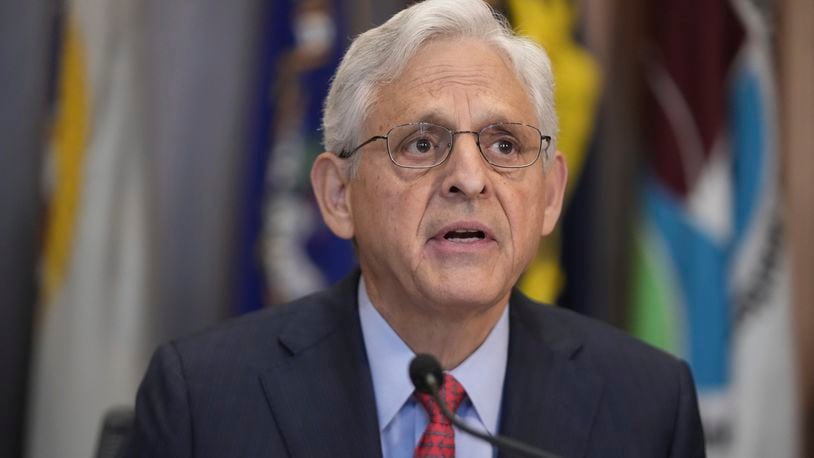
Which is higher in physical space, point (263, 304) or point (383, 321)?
point (383, 321)

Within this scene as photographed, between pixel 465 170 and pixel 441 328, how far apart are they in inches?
13.3

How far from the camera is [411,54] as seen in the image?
171 cm

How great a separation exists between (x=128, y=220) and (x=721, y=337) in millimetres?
1986

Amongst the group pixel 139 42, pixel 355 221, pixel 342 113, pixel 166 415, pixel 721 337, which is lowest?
pixel 721 337

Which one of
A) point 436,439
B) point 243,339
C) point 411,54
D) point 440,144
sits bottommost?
point 436,439

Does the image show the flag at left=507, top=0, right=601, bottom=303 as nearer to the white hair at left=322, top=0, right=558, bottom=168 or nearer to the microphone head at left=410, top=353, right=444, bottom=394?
the white hair at left=322, top=0, right=558, bottom=168

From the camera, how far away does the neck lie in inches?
68.6

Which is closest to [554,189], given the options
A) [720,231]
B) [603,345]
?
[603,345]

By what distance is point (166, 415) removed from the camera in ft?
5.39

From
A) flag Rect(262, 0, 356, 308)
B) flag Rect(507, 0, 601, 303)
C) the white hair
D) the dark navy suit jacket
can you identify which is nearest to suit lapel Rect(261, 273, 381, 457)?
the dark navy suit jacket

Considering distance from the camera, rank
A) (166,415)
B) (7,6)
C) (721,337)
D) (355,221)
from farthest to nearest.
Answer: (721,337), (7,6), (355,221), (166,415)

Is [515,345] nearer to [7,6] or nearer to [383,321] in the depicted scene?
[383,321]

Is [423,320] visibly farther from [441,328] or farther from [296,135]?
[296,135]

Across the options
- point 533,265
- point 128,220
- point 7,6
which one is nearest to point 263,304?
point 128,220
